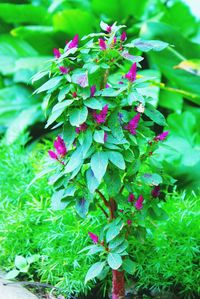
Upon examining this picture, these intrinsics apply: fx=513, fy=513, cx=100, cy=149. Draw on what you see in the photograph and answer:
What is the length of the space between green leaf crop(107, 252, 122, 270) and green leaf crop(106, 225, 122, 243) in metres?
0.05

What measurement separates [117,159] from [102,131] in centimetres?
9

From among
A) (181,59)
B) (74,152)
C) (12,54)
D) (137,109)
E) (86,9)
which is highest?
(137,109)

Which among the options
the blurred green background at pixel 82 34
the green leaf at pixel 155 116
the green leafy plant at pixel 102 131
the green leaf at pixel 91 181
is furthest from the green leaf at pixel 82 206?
the blurred green background at pixel 82 34

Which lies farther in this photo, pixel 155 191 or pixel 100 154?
pixel 155 191

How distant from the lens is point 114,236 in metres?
1.61

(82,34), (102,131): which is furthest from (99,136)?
(82,34)

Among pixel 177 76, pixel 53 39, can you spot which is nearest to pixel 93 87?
pixel 177 76

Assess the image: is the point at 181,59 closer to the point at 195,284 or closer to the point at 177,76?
the point at 177,76

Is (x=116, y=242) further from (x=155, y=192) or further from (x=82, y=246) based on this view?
(x=82, y=246)

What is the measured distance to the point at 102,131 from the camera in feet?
4.93

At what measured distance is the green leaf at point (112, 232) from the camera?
5.28 ft

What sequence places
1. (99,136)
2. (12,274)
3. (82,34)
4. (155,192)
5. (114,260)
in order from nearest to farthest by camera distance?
(99,136) < (114,260) < (155,192) < (12,274) < (82,34)

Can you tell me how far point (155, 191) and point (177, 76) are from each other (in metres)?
1.38

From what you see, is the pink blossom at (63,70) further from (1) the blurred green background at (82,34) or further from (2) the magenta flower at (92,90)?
(1) the blurred green background at (82,34)
